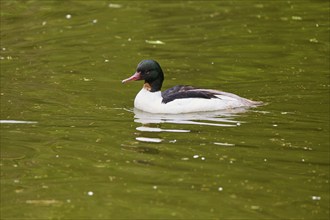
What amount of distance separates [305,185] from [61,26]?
12.4 m

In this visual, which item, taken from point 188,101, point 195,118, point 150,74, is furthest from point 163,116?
point 150,74

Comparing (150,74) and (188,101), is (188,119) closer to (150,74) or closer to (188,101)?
(188,101)

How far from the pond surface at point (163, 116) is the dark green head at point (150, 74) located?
534 millimetres

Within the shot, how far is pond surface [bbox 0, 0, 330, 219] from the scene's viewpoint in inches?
471

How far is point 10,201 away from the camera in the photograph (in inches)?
467

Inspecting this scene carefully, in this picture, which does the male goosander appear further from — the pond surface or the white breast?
the pond surface

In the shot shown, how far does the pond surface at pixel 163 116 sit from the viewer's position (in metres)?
12.0

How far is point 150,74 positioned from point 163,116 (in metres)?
0.96

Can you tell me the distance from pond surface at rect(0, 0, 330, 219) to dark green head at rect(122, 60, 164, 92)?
1.75 ft

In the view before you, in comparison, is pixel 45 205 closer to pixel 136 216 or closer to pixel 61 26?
pixel 136 216

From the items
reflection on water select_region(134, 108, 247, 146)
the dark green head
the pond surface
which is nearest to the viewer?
the pond surface

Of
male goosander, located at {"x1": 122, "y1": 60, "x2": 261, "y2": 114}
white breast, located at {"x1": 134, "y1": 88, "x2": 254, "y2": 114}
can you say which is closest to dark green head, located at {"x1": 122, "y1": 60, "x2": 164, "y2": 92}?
male goosander, located at {"x1": 122, "y1": 60, "x2": 261, "y2": 114}

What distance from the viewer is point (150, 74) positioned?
56.3ft

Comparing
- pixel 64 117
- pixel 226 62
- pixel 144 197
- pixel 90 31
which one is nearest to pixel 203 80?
pixel 226 62
